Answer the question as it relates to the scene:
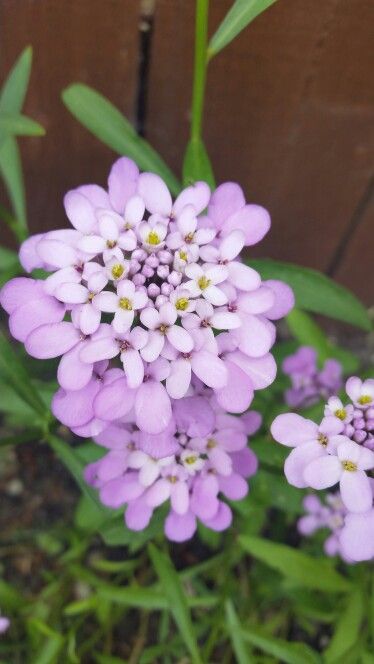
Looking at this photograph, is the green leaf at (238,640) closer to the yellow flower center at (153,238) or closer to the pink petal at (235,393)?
the pink petal at (235,393)

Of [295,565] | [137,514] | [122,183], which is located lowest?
[295,565]

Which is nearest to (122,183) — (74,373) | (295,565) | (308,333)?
(74,373)

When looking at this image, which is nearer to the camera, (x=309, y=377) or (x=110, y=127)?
(x=110, y=127)

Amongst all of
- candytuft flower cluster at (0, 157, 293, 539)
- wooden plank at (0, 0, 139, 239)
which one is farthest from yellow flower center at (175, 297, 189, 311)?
wooden plank at (0, 0, 139, 239)

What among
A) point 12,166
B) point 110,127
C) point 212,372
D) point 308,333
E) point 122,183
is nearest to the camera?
point 212,372

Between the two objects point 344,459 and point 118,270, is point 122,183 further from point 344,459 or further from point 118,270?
point 344,459

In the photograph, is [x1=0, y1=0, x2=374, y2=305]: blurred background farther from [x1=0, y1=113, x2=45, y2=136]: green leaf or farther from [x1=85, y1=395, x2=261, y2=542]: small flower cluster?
[x1=85, y1=395, x2=261, y2=542]: small flower cluster

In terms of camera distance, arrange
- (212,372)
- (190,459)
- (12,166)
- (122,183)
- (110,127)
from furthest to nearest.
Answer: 1. (12,166)
2. (110,127)
3. (190,459)
4. (122,183)
5. (212,372)

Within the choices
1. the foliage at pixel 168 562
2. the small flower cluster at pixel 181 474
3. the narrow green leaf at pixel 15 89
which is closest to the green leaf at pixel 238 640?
the foliage at pixel 168 562
